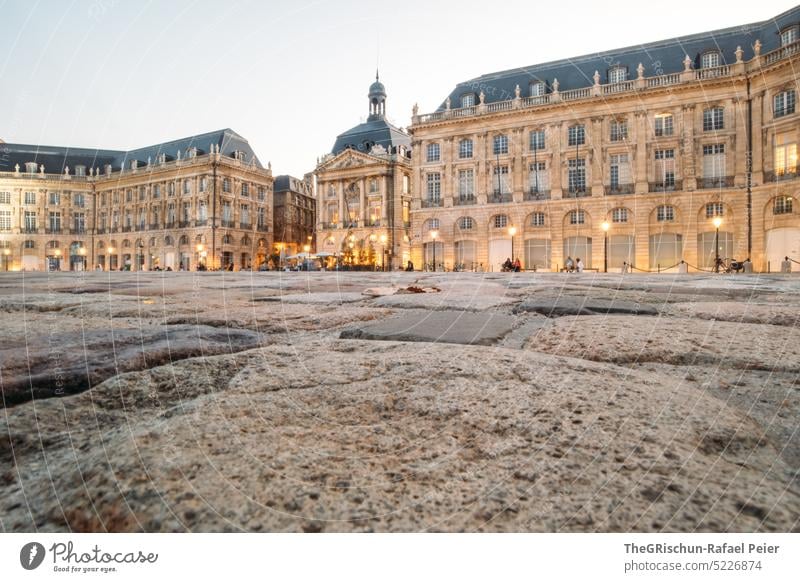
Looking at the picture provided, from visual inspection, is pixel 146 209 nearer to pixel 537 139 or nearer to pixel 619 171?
pixel 537 139

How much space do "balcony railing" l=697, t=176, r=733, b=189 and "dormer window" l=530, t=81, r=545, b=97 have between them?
1016 centimetres

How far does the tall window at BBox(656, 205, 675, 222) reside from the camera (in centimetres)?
2334

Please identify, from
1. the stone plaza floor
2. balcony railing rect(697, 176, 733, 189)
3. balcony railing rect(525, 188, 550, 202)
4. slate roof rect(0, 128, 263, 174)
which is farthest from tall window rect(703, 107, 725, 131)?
slate roof rect(0, 128, 263, 174)

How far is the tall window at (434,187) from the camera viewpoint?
2889 cm

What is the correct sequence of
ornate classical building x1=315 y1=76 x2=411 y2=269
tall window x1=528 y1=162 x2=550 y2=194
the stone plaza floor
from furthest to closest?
ornate classical building x1=315 y1=76 x2=411 y2=269 < tall window x1=528 y1=162 x2=550 y2=194 < the stone plaza floor

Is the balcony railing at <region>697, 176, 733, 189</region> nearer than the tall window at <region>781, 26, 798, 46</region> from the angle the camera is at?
No

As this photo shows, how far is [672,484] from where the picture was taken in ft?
2.05

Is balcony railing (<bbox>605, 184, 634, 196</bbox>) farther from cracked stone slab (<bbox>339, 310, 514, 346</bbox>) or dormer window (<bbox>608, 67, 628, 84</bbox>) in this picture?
cracked stone slab (<bbox>339, 310, 514, 346</bbox>)

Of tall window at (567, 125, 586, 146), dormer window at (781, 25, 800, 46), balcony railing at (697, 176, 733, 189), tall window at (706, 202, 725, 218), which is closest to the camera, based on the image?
dormer window at (781, 25, 800, 46)

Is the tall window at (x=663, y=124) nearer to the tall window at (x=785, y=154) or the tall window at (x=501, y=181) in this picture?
the tall window at (x=785, y=154)

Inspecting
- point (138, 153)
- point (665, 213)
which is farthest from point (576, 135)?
point (138, 153)

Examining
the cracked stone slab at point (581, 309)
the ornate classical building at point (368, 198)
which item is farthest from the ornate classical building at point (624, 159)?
the cracked stone slab at point (581, 309)

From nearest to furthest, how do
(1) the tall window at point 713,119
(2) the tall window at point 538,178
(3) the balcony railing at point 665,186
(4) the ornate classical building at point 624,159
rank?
(4) the ornate classical building at point 624,159, (1) the tall window at point 713,119, (3) the balcony railing at point 665,186, (2) the tall window at point 538,178

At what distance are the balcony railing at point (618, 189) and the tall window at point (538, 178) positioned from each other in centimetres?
331
